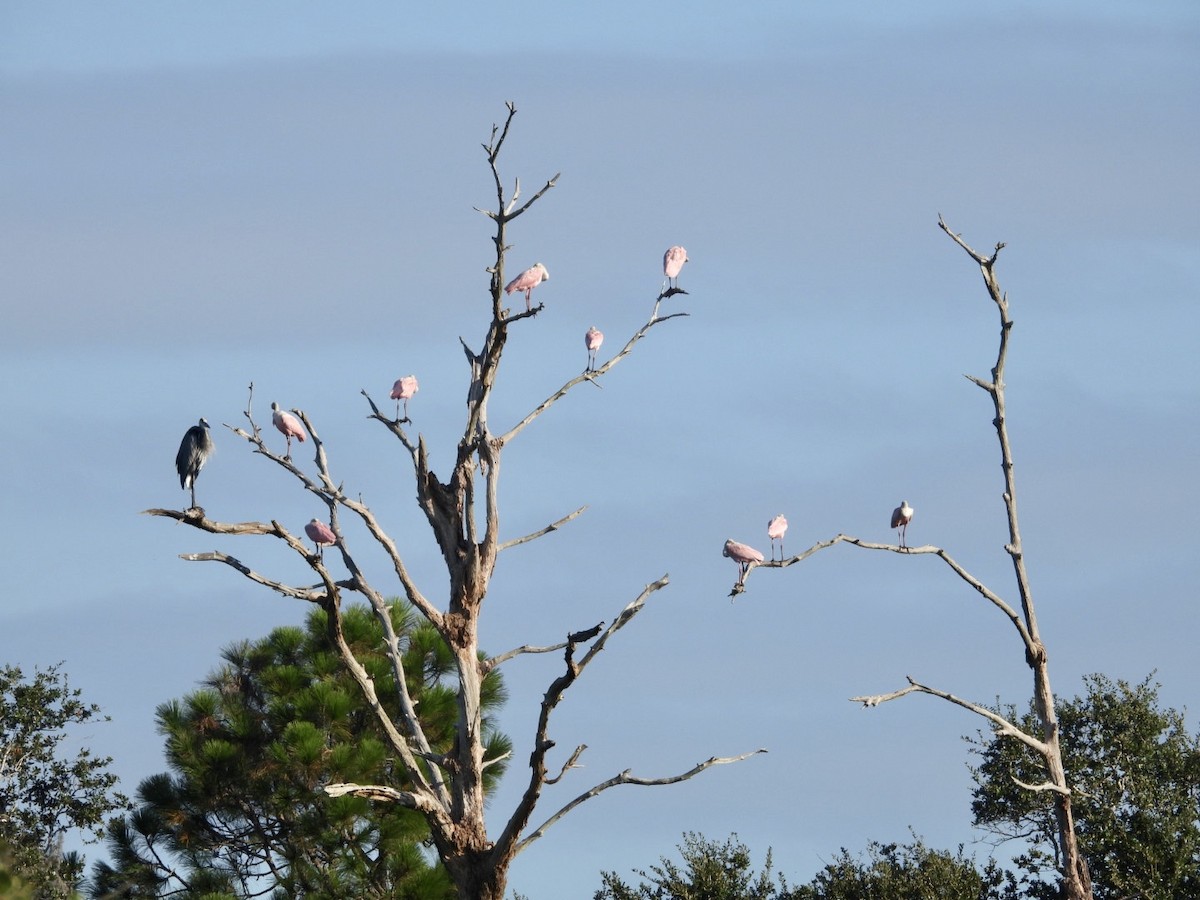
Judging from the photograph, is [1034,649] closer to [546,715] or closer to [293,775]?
[546,715]

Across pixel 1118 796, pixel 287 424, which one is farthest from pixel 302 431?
pixel 1118 796

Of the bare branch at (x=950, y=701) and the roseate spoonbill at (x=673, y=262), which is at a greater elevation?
the roseate spoonbill at (x=673, y=262)

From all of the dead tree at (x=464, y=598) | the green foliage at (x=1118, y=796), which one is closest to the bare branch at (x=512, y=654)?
the dead tree at (x=464, y=598)

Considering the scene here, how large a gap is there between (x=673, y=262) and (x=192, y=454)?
16.3ft

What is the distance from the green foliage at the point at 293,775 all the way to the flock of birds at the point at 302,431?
345 centimetres

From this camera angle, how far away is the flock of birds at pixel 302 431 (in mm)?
19188

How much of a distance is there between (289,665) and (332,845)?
3.33m

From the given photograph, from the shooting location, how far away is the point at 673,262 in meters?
19.4

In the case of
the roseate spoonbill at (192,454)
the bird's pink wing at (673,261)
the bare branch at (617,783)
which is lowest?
the bare branch at (617,783)

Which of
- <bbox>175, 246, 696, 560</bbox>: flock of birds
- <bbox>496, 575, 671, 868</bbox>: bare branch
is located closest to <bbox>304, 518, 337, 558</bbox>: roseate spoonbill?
<bbox>175, 246, 696, 560</bbox>: flock of birds

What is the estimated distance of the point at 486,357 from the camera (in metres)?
17.8

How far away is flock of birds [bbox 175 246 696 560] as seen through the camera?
19188 millimetres

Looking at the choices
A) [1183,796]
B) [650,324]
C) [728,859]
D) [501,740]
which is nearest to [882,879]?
[728,859]

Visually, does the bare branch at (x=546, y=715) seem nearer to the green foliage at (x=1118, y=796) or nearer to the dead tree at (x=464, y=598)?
the dead tree at (x=464, y=598)
